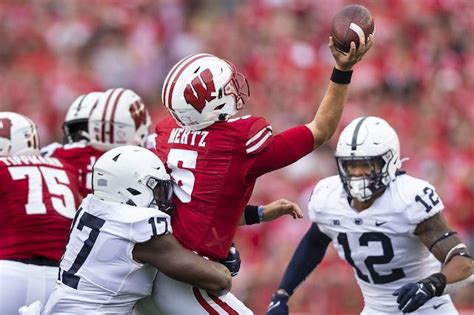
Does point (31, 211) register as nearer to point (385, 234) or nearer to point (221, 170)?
point (221, 170)

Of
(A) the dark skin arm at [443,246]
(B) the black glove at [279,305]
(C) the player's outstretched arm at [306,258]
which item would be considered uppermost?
(A) the dark skin arm at [443,246]

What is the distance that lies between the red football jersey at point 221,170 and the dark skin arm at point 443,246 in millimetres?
933

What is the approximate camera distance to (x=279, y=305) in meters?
5.86

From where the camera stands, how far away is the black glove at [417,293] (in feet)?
16.6

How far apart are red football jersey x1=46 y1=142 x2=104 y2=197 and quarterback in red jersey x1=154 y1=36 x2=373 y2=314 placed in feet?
4.59

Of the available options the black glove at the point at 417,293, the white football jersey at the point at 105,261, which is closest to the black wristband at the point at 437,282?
the black glove at the point at 417,293

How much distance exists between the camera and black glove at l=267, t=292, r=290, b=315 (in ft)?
19.1

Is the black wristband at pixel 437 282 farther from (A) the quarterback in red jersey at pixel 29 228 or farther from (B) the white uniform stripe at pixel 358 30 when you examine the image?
(A) the quarterback in red jersey at pixel 29 228

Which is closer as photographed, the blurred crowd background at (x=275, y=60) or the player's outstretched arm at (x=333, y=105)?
the player's outstretched arm at (x=333, y=105)

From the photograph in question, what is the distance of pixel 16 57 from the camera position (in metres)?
11.4

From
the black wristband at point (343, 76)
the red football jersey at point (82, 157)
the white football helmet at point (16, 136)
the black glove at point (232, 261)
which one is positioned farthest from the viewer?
the red football jersey at point (82, 157)

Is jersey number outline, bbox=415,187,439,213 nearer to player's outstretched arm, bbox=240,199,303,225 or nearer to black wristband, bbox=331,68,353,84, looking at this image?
player's outstretched arm, bbox=240,199,303,225

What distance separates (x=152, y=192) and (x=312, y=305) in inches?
133

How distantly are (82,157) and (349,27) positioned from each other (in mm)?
2160
